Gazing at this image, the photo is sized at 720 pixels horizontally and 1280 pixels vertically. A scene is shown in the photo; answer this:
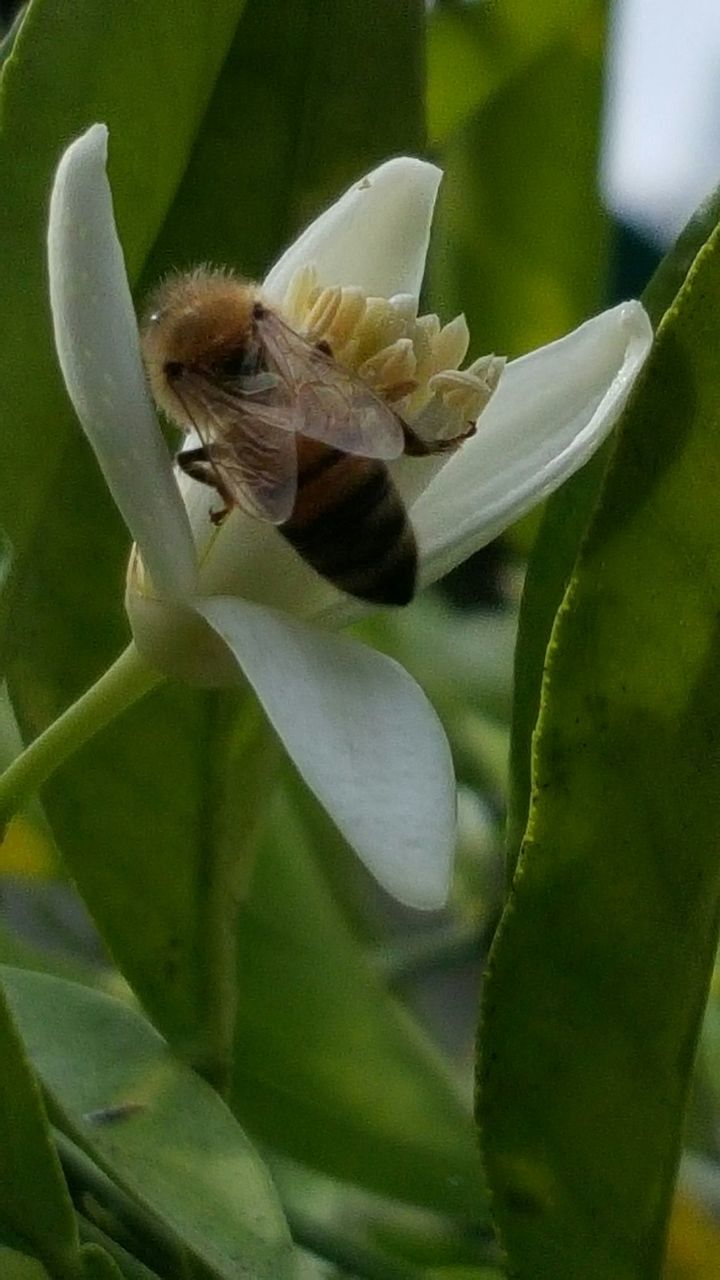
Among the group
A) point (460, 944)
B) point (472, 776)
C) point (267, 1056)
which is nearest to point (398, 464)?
point (267, 1056)

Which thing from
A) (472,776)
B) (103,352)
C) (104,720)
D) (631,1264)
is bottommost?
(472,776)

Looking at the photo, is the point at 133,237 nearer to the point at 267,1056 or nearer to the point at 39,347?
the point at 39,347

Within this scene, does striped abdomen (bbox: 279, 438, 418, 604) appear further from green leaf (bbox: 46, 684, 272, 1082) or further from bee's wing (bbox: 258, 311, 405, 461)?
green leaf (bbox: 46, 684, 272, 1082)

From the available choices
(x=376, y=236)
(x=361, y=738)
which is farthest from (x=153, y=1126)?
(x=376, y=236)

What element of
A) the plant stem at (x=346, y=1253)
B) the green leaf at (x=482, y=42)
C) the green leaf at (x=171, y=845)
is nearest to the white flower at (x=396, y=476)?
the green leaf at (x=171, y=845)

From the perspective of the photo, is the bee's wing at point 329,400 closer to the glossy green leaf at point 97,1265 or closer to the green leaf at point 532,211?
the glossy green leaf at point 97,1265

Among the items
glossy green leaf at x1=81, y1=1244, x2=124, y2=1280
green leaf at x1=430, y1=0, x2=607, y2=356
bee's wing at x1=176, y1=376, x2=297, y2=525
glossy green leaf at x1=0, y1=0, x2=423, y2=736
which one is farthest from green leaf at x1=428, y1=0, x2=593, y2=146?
glossy green leaf at x1=81, y1=1244, x2=124, y2=1280
